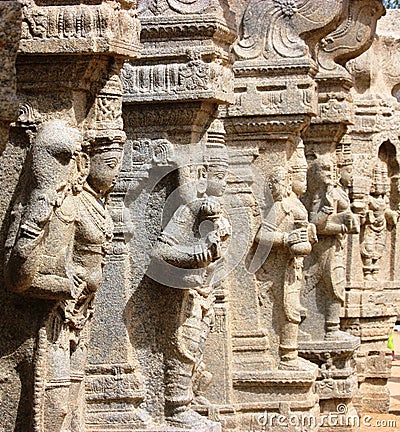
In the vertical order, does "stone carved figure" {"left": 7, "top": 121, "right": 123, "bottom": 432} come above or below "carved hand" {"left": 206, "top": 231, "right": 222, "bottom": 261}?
below

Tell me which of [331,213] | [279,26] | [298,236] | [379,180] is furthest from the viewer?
[379,180]

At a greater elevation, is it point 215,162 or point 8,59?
point 215,162

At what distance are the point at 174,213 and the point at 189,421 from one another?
135 cm

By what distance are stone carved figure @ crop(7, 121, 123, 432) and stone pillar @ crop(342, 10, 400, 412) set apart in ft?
31.0

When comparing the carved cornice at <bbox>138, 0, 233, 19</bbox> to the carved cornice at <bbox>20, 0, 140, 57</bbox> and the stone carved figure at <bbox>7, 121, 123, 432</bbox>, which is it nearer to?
the stone carved figure at <bbox>7, 121, 123, 432</bbox>

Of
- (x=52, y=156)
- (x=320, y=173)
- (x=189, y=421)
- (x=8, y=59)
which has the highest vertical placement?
(x=320, y=173)

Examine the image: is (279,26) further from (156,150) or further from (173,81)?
(156,150)

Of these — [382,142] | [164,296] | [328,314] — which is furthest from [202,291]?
[382,142]

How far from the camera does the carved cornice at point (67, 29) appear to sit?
24.2 feet

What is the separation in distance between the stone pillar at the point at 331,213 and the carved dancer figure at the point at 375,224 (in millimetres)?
2565

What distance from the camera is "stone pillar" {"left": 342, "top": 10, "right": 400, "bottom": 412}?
56.4ft

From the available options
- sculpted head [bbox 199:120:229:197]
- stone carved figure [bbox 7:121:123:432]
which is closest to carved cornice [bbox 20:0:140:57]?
stone carved figure [bbox 7:121:123:432]

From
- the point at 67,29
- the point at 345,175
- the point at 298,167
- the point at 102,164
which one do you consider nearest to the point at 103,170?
the point at 102,164

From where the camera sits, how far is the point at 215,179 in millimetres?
10227
